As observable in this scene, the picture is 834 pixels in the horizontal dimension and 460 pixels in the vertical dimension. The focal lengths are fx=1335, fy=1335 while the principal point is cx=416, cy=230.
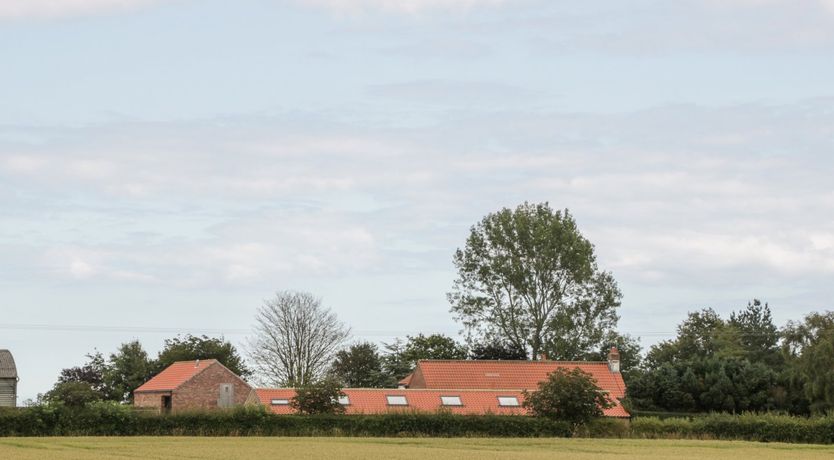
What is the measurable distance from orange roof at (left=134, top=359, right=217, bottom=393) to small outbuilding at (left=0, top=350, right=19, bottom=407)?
852 centimetres

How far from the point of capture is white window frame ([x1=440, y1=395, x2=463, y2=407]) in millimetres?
77312

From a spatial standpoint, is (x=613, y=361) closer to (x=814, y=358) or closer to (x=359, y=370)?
(x=814, y=358)

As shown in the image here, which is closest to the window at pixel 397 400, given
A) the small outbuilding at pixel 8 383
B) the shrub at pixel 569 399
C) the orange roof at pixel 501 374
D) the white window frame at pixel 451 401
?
the white window frame at pixel 451 401

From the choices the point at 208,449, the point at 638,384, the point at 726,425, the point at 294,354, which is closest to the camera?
the point at 208,449

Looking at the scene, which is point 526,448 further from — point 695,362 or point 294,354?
point 294,354

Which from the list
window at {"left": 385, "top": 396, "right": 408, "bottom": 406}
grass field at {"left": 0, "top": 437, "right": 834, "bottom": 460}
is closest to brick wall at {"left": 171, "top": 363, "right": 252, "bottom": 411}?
window at {"left": 385, "top": 396, "right": 408, "bottom": 406}

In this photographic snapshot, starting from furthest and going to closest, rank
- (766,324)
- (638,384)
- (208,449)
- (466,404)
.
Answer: (766,324) → (638,384) → (466,404) → (208,449)

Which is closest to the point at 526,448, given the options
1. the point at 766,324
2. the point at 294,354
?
the point at 294,354

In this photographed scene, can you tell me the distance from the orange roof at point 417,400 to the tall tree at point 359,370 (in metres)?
27.1

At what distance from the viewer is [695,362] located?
9081 centimetres

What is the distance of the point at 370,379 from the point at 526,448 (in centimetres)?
5350

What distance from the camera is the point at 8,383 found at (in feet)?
303

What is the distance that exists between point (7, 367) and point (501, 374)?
113 ft

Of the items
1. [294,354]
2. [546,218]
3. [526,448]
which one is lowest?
[526,448]
